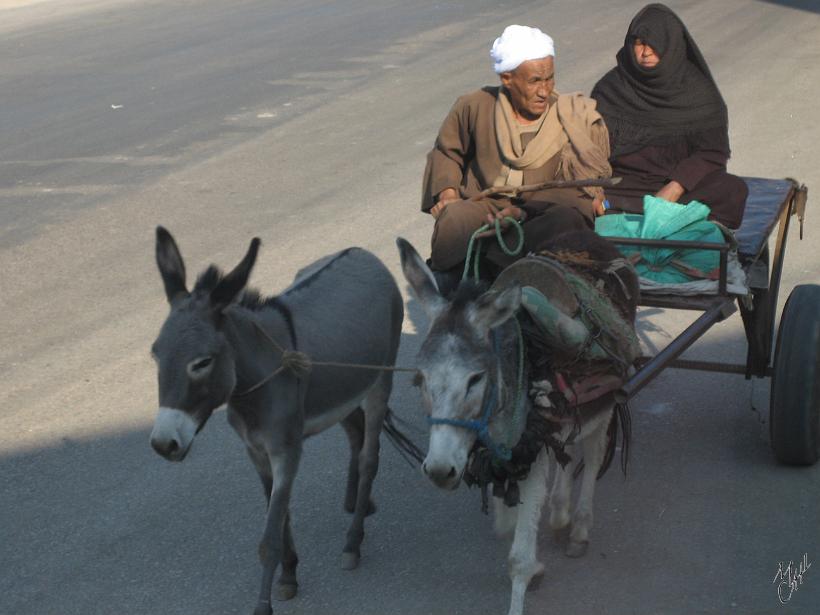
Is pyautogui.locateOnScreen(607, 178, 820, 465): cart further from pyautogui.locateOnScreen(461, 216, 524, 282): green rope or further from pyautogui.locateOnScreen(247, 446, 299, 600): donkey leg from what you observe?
pyautogui.locateOnScreen(247, 446, 299, 600): donkey leg

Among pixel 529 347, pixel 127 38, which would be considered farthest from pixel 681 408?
pixel 127 38

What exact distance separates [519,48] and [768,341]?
2.04m

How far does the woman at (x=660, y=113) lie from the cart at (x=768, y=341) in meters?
0.70

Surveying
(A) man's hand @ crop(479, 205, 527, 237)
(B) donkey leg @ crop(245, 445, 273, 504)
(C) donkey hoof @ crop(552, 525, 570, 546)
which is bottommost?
(C) donkey hoof @ crop(552, 525, 570, 546)

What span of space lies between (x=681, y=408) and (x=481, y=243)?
1801 millimetres

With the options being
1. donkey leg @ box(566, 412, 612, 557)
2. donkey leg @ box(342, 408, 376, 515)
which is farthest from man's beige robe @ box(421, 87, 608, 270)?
donkey leg @ box(566, 412, 612, 557)

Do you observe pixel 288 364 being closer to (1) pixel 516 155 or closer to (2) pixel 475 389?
(2) pixel 475 389

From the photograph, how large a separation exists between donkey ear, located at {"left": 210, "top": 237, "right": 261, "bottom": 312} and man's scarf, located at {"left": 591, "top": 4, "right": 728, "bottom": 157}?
3.14 meters

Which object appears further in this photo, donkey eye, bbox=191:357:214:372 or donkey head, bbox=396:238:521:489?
donkey eye, bbox=191:357:214:372

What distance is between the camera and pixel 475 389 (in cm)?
403

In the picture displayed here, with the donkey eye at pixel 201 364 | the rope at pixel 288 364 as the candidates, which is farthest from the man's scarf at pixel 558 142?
the donkey eye at pixel 201 364

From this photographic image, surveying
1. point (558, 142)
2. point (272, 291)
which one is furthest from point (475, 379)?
point (272, 291)

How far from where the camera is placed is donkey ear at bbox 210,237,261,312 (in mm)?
4156

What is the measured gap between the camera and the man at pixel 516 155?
17.6 feet
